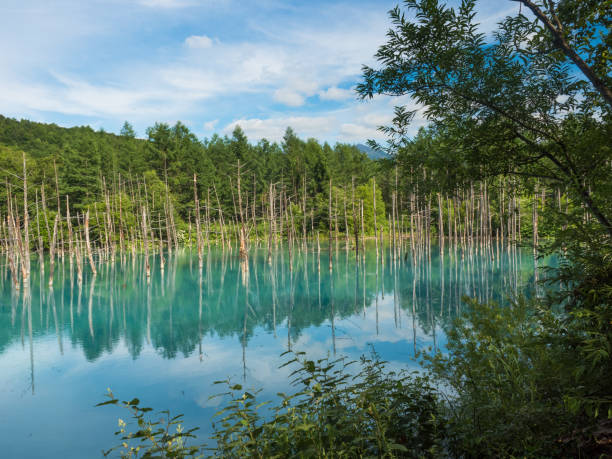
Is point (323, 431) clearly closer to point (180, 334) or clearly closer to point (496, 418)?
point (496, 418)

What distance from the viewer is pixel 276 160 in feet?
222

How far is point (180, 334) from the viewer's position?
15.4 metres

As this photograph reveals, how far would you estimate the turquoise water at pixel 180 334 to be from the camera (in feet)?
29.3

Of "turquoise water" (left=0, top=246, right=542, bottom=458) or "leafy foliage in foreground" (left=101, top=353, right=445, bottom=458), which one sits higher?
"leafy foliage in foreground" (left=101, top=353, right=445, bottom=458)

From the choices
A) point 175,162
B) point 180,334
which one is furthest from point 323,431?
point 175,162

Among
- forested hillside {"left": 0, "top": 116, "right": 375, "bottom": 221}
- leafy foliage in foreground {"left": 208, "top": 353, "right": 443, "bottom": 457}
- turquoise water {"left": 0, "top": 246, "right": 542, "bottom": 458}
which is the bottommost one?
turquoise water {"left": 0, "top": 246, "right": 542, "bottom": 458}

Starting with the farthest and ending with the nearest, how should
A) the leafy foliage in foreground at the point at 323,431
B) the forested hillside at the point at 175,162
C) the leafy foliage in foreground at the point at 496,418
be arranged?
the forested hillside at the point at 175,162 < the leafy foliage in foreground at the point at 323,431 < the leafy foliage in foreground at the point at 496,418

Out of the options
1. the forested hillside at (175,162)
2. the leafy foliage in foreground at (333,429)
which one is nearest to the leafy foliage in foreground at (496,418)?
the leafy foliage in foreground at (333,429)

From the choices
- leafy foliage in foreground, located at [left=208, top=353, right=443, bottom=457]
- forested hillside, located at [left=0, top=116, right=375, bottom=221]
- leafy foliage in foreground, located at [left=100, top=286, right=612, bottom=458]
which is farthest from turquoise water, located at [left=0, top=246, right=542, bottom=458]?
forested hillside, located at [left=0, top=116, right=375, bottom=221]

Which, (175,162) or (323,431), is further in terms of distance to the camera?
(175,162)

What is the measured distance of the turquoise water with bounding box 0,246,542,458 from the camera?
29.3 ft

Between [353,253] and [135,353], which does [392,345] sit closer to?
[135,353]

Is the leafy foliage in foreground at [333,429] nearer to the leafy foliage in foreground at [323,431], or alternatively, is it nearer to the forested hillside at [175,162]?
the leafy foliage in foreground at [323,431]

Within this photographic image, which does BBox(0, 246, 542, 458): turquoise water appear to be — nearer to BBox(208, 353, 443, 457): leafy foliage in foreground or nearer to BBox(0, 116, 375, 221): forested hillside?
BBox(208, 353, 443, 457): leafy foliage in foreground
